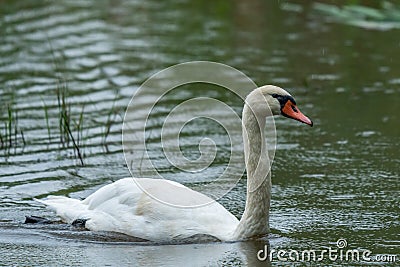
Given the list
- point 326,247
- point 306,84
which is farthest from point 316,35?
point 326,247

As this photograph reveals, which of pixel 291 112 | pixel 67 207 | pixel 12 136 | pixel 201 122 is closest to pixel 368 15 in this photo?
pixel 201 122

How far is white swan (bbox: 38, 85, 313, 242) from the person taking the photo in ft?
24.0

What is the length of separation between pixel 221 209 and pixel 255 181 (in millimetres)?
350

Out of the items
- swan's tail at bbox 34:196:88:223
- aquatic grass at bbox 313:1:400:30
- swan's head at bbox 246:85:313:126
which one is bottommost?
aquatic grass at bbox 313:1:400:30

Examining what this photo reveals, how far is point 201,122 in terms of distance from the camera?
452 inches

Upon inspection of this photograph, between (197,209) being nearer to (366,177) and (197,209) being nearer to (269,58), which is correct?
(366,177)

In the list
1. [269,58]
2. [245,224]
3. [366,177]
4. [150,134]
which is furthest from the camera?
[269,58]

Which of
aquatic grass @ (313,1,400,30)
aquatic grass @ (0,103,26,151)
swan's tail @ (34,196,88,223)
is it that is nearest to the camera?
swan's tail @ (34,196,88,223)

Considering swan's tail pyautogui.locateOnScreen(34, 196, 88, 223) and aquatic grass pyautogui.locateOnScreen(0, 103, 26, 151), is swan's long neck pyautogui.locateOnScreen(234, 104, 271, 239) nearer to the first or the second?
swan's tail pyautogui.locateOnScreen(34, 196, 88, 223)

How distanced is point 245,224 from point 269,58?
7536 mm

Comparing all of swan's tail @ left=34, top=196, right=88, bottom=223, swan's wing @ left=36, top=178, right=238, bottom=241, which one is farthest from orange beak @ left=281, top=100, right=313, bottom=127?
swan's tail @ left=34, top=196, right=88, bottom=223

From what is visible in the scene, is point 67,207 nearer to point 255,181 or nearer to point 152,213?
point 152,213

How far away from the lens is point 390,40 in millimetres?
15688

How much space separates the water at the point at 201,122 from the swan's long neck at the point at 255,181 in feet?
0.40
